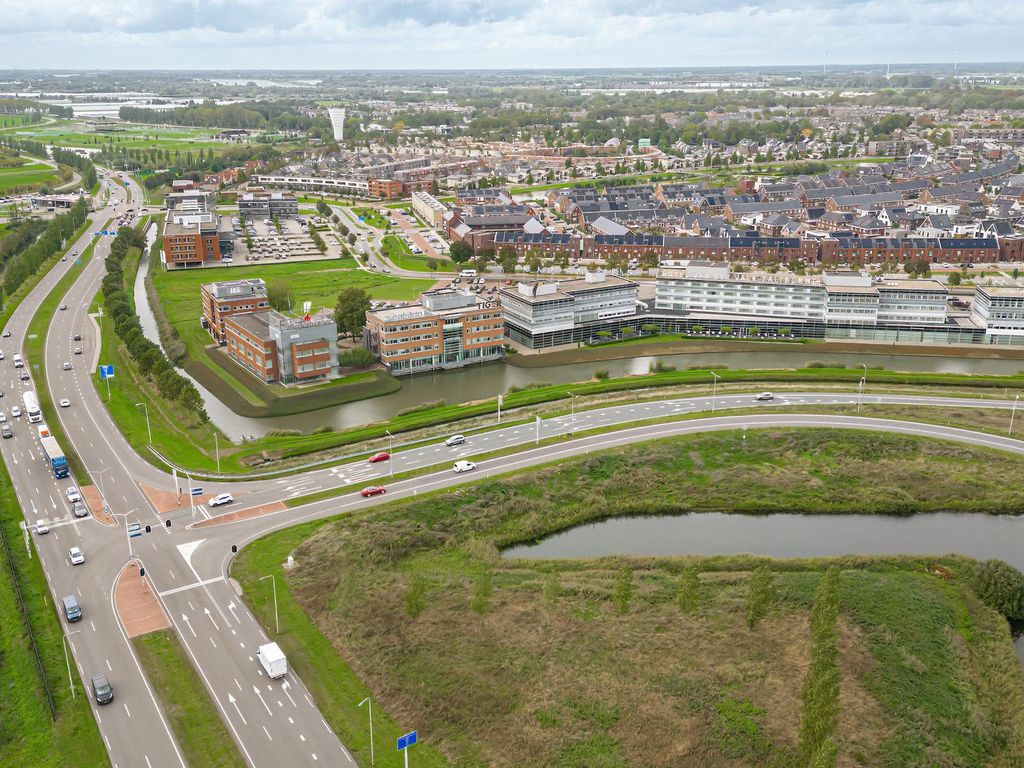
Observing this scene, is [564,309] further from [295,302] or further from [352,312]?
[295,302]

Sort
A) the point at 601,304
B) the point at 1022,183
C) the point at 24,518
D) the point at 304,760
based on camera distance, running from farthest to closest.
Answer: the point at 1022,183, the point at 601,304, the point at 24,518, the point at 304,760

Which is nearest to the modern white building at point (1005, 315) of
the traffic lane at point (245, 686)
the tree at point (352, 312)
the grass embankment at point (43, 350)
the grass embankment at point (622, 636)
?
the grass embankment at point (622, 636)

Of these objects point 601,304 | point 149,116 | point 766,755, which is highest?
point 149,116

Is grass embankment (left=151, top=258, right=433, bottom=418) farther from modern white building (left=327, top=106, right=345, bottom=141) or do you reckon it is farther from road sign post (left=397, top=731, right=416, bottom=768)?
modern white building (left=327, top=106, right=345, bottom=141)

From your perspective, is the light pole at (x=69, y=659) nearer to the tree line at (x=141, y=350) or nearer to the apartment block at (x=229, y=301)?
the tree line at (x=141, y=350)

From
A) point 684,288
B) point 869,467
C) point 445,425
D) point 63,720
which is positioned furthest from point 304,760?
point 684,288

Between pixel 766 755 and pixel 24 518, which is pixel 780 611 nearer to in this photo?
pixel 766 755
